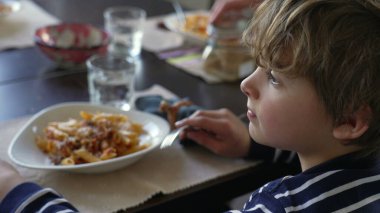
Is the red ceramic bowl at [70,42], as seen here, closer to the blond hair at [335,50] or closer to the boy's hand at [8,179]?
the boy's hand at [8,179]

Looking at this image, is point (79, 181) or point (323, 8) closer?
point (323, 8)

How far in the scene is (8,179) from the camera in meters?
0.84

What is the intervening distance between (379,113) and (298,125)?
11 centimetres

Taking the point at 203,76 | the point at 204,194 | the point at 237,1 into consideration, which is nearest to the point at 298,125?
the point at 204,194

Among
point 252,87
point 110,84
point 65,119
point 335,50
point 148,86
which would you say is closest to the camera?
point 335,50

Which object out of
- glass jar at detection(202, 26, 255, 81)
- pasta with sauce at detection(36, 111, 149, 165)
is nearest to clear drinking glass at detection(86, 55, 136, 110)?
pasta with sauce at detection(36, 111, 149, 165)

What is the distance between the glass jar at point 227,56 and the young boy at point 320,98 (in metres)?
0.52

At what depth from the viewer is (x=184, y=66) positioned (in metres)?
1.42

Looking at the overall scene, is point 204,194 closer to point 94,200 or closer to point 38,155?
point 94,200

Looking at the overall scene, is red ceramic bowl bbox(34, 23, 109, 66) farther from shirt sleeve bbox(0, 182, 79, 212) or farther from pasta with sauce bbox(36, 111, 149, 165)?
shirt sleeve bbox(0, 182, 79, 212)

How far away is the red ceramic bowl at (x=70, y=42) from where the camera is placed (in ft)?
4.30

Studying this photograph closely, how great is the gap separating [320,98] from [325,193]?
13 centimetres

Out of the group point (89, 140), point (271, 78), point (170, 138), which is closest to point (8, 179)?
point (89, 140)

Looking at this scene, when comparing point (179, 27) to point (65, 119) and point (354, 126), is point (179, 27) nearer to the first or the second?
point (65, 119)
